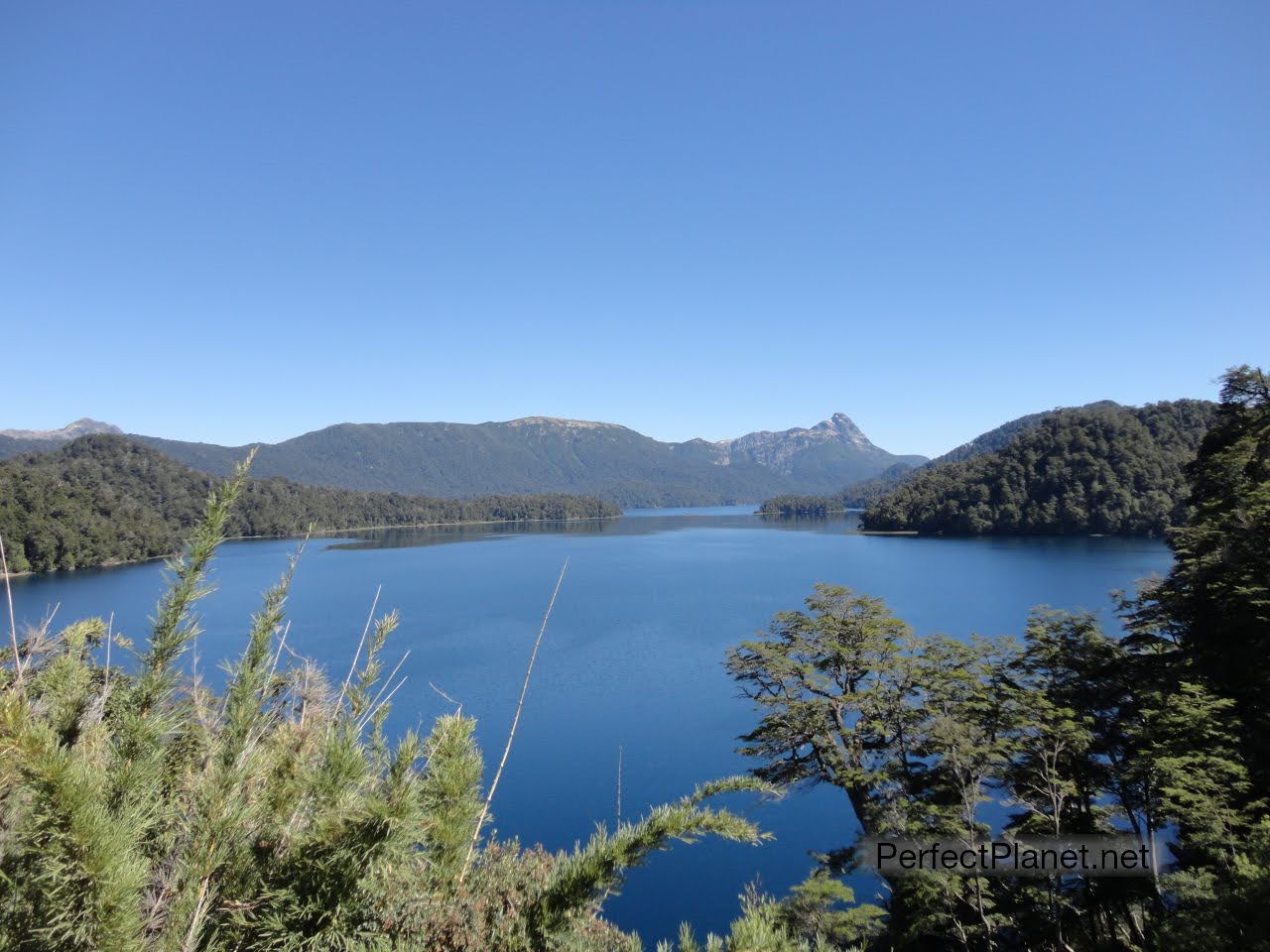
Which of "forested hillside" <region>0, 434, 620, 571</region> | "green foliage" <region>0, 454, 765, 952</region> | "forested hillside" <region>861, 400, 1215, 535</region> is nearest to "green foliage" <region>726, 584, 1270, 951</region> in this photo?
"green foliage" <region>0, 454, 765, 952</region>

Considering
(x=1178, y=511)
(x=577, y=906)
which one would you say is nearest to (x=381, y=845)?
(x=577, y=906)

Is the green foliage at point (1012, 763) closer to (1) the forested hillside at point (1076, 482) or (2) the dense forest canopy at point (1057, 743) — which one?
(2) the dense forest canopy at point (1057, 743)

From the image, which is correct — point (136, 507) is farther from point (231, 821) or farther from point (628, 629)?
point (231, 821)

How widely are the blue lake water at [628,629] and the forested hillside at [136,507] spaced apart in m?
5.86

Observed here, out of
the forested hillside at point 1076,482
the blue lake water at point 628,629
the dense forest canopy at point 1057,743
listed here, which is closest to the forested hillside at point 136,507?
the blue lake water at point 628,629

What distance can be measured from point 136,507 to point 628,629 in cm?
9291

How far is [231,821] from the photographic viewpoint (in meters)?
1.59

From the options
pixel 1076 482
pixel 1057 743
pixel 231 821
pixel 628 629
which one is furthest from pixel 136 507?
pixel 1076 482

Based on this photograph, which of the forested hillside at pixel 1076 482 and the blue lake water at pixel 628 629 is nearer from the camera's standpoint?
the blue lake water at pixel 628 629

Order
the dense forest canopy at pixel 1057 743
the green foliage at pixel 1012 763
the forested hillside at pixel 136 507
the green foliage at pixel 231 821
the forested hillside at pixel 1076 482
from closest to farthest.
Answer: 1. the green foliage at pixel 231 821
2. the green foliage at pixel 1012 763
3. the dense forest canopy at pixel 1057 743
4. the forested hillside at pixel 136 507
5. the forested hillside at pixel 1076 482

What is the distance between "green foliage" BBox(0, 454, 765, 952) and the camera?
131 cm

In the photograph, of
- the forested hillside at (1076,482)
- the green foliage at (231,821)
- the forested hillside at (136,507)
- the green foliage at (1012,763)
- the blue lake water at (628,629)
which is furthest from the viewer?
the forested hillside at (1076,482)

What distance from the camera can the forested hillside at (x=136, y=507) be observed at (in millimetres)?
71500

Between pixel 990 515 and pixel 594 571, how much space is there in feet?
200
